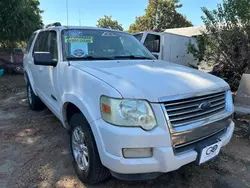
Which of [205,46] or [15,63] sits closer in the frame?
[205,46]

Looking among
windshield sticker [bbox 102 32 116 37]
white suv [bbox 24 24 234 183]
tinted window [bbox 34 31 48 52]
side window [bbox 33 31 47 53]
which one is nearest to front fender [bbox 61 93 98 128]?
white suv [bbox 24 24 234 183]

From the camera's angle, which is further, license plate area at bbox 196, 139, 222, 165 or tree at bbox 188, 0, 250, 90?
tree at bbox 188, 0, 250, 90

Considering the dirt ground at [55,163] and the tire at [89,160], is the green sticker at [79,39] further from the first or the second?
the dirt ground at [55,163]

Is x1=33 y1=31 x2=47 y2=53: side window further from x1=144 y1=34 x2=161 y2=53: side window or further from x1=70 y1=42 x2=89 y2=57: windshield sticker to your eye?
x1=144 y1=34 x2=161 y2=53: side window

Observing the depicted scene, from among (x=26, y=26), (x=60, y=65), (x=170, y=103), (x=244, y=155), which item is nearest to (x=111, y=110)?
(x=170, y=103)

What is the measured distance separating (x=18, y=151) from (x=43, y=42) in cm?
198

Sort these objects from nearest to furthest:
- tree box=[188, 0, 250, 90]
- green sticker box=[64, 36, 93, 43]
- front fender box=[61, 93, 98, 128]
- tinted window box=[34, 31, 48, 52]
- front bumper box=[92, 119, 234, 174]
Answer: front bumper box=[92, 119, 234, 174], front fender box=[61, 93, 98, 128], green sticker box=[64, 36, 93, 43], tinted window box=[34, 31, 48, 52], tree box=[188, 0, 250, 90]

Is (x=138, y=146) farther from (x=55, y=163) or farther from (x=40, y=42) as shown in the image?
(x=40, y=42)

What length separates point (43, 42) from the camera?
4.14m

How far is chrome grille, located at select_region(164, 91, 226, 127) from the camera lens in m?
2.01

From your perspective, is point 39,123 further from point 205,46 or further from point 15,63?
point 15,63

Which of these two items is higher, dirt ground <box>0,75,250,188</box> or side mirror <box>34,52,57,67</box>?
side mirror <box>34,52,57,67</box>

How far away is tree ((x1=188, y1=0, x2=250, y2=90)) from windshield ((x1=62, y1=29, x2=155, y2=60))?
4216mm

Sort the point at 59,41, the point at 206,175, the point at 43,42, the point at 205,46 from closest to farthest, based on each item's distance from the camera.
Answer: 1. the point at 206,175
2. the point at 59,41
3. the point at 43,42
4. the point at 205,46
